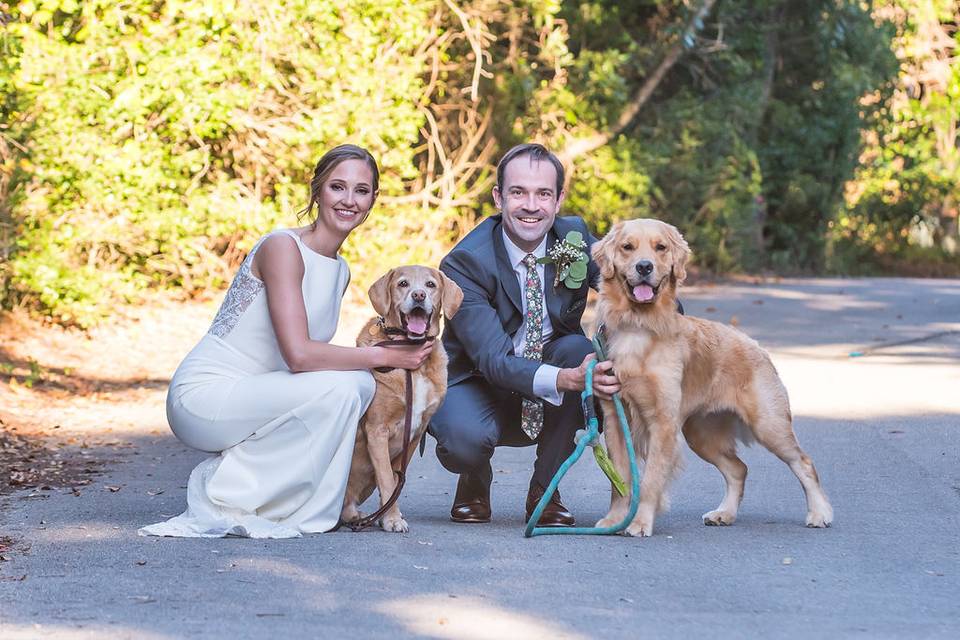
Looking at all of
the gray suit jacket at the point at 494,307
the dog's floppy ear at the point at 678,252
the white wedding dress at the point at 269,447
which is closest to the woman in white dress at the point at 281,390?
the white wedding dress at the point at 269,447

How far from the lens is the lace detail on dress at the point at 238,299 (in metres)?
6.34

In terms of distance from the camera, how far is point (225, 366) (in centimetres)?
633

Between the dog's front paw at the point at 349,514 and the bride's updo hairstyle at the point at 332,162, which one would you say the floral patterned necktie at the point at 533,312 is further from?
the dog's front paw at the point at 349,514

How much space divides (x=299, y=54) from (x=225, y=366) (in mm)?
9946

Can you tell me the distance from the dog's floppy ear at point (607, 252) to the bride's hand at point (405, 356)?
0.82m

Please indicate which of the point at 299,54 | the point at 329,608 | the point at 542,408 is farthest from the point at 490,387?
the point at 299,54

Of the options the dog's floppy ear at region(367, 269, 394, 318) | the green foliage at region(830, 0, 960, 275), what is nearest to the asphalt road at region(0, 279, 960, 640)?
the dog's floppy ear at region(367, 269, 394, 318)

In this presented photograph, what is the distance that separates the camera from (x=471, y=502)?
6504 mm

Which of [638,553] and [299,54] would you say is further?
[299,54]

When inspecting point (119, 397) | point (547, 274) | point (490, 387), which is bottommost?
point (119, 397)

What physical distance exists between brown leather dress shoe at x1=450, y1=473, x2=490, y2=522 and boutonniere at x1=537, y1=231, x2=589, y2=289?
A: 39.5 inches

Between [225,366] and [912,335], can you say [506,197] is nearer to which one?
[225,366]

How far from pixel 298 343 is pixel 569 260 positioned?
4.27 ft

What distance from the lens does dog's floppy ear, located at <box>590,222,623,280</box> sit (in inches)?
241
